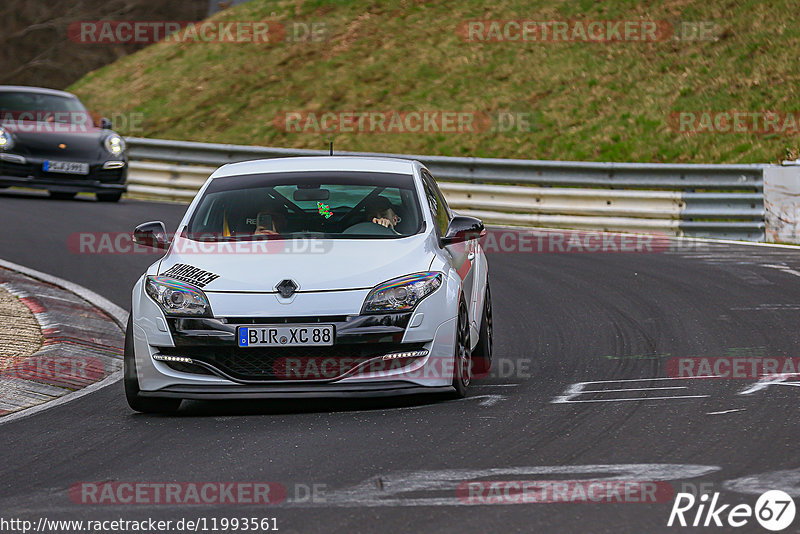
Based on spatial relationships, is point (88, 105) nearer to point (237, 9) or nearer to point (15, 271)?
point (237, 9)

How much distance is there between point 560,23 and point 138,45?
14.2 metres

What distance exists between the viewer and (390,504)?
5.18 m

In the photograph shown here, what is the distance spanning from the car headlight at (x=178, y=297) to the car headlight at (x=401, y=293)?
90 cm

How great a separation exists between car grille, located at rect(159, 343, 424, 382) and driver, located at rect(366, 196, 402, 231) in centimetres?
115

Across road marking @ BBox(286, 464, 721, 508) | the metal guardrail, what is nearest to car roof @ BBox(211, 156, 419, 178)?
road marking @ BBox(286, 464, 721, 508)

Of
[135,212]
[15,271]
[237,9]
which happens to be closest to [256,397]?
[15,271]

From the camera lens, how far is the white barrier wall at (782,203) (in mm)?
16094

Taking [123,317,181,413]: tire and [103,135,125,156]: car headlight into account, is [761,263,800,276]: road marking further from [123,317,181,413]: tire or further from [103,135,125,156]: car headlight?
[103,135,125,156]: car headlight

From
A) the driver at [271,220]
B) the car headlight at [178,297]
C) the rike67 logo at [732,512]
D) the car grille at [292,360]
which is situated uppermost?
the driver at [271,220]

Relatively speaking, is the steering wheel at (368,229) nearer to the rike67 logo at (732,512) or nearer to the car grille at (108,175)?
the rike67 logo at (732,512)

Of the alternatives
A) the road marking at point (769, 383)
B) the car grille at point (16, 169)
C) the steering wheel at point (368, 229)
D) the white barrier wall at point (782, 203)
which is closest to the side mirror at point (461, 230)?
the steering wheel at point (368, 229)

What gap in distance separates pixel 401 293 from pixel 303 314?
57 centimetres

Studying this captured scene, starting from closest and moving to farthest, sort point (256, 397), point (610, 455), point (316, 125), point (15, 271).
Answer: point (610, 455), point (256, 397), point (15, 271), point (316, 125)

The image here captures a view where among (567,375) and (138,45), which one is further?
(138,45)
